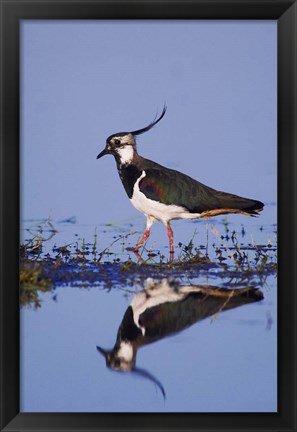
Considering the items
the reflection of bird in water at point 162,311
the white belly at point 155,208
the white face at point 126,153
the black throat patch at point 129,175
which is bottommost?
the reflection of bird in water at point 162,311

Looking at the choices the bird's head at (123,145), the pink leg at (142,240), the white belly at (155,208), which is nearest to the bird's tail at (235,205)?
the white belly at (155,208)

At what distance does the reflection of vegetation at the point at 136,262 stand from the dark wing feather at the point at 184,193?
0.77ft

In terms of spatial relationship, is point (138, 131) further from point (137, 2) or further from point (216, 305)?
point (216, 305)

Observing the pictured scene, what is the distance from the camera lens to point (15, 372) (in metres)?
4.34

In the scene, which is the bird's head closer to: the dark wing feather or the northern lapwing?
the northern lapwing

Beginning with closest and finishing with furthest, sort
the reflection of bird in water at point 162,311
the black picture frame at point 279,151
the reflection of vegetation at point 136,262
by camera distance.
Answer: the reflection of bird in water at point 162,311 < the black picture frame at point 279,151 < the reflection of vegetation at point 136,262

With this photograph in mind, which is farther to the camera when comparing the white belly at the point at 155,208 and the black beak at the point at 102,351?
the white belly at the point at 155,208

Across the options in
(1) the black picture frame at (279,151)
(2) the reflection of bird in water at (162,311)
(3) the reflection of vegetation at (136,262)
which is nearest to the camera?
(2) the reflection of bird in water at (162,311)

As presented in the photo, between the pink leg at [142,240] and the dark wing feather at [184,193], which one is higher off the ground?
the dark wing feather at [184,193]

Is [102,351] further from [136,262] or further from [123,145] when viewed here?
[123,145]

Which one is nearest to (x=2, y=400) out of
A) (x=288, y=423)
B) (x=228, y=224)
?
(x=288, y=423)

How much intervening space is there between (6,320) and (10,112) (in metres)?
1.15

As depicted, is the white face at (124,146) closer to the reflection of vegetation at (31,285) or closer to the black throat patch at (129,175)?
the black throat patch at (129,175)

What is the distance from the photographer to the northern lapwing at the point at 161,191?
5055 mm
